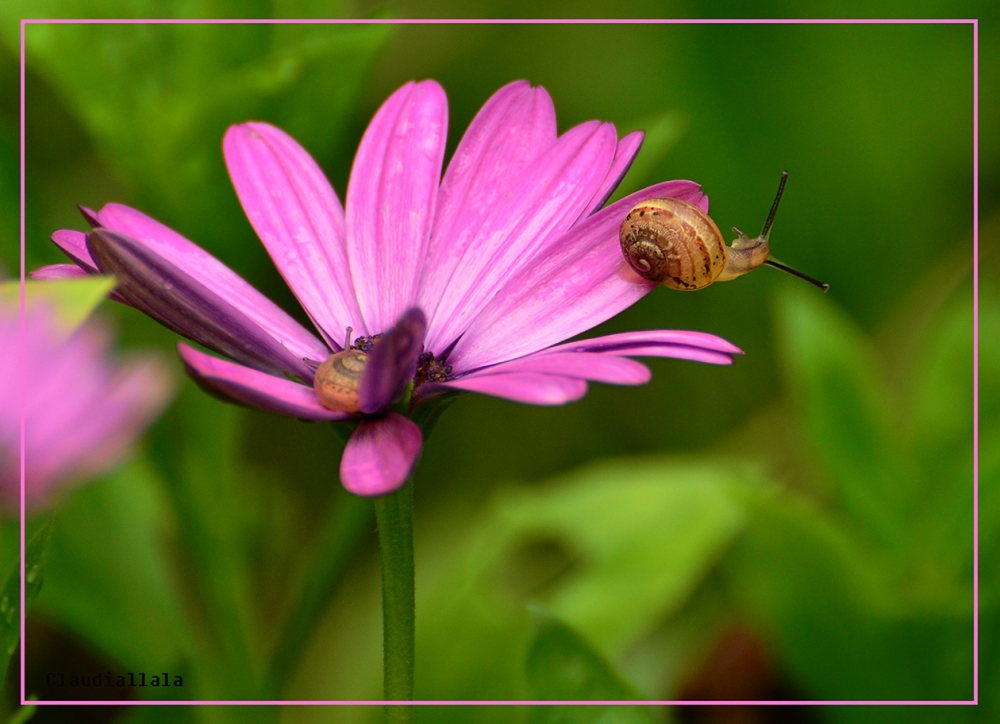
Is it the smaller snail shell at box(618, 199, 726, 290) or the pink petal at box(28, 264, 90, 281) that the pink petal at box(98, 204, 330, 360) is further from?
the smaller snail shell at box(618, 199, 726, 290)

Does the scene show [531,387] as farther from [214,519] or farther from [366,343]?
[214,519]

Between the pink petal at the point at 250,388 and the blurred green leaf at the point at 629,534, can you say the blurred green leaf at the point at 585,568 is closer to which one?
the blurred green leaf at the point at 629,534

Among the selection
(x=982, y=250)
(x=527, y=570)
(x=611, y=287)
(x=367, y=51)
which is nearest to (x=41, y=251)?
(x=367, y=51)

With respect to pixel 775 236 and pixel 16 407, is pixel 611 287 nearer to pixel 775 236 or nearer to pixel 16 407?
pixel 16 407

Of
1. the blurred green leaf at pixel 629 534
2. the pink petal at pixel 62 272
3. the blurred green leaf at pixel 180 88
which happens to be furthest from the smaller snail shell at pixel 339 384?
the blurred green leaf at pixel 629 534

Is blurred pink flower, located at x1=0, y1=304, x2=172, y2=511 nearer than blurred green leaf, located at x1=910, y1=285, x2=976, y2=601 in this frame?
Yes

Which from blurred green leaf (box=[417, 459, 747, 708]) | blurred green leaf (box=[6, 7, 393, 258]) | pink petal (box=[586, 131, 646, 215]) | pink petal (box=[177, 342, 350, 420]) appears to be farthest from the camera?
blurred green leaf (box=[417, 459, 747, 708])

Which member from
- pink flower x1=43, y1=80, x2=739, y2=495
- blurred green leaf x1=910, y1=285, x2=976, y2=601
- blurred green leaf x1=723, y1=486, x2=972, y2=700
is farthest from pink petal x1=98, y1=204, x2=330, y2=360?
blurred green leaf x1=910, y1=285, x2=976, y2=601
